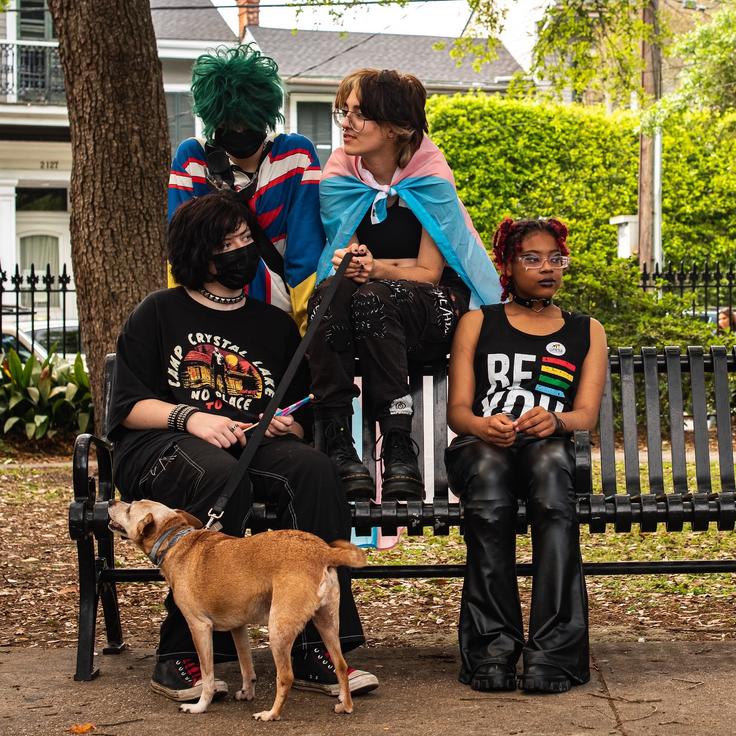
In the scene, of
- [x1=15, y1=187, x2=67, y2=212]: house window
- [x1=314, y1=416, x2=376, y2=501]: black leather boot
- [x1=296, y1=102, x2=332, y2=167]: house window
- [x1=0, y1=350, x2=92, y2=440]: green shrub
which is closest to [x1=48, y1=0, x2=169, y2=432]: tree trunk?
[x1=0, y1=350, x2=92, y2=440]: green shrub

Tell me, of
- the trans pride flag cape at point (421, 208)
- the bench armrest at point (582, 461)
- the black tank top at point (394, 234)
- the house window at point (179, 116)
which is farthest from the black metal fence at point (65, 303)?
the house window at point (179, 116)

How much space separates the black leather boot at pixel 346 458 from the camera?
4.20m

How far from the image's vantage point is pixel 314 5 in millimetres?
11961

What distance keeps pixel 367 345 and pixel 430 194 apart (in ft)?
2.43

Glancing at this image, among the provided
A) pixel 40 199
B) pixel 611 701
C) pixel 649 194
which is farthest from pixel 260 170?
pixel 40 199

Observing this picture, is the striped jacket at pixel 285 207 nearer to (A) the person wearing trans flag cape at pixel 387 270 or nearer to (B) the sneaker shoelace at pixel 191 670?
(A) the person wearing trans flag cape at pixel 387 270

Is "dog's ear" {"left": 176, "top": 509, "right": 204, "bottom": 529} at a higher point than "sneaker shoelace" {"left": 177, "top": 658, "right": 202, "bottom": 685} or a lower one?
higher

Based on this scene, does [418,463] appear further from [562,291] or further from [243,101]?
[562,291]

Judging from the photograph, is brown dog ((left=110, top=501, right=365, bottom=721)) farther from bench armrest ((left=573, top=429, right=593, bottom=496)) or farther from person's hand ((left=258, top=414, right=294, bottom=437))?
bench armrest ((left=573, top=429, right=593, bottom=496))

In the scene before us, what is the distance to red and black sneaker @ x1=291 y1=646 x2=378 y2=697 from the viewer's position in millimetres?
3873

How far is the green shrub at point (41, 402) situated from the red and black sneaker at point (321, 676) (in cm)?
772

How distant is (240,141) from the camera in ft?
15.9

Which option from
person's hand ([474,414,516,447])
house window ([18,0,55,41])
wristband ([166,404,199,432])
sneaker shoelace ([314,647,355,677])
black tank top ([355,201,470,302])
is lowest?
sneaker shoelace ([314,647,355,677])

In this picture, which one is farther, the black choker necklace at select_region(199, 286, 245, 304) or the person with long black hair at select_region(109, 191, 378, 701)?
the black choker necklace at select_region(199, 286, 245, 304)
